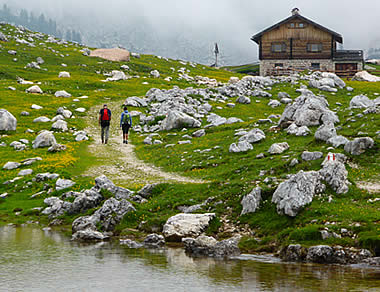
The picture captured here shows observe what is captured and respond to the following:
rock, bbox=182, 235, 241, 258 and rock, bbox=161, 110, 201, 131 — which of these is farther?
rock, bbox=161, 110, 201, 131

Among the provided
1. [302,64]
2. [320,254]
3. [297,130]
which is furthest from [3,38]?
[320,254]

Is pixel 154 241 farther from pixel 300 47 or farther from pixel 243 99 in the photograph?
pixel 300 47

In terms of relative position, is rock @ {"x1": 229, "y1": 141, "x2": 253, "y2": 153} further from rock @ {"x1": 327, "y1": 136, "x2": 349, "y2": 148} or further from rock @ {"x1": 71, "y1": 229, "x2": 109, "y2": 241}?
rock @ {"x1": 71, "y1": 229, "x2": 109, "y2": 241}

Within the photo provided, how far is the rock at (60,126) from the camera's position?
52.4 meters

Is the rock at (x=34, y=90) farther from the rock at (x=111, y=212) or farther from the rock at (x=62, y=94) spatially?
the rock at (x=111, y=212)

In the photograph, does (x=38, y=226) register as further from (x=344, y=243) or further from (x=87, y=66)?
(x=87, y=66)

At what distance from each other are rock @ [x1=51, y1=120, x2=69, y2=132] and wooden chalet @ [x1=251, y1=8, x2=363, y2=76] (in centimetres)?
6087

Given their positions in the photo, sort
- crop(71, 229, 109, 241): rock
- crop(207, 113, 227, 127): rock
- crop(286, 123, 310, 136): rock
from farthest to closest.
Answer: crop(207, 113, 227, 127): rock < crop(286, 123, 310, 136): rock < crop(71, 229, 109, 241): rock

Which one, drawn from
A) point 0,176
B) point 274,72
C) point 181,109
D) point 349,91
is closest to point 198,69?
point 274,72

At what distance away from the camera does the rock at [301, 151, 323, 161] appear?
92.4 feet

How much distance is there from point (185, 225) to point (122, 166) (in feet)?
51.6

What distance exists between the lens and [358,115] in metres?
38.6

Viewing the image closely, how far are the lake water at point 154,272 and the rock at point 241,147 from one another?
15.6 metres

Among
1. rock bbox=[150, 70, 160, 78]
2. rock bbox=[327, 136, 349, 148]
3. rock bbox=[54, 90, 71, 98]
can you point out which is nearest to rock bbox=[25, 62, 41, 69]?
rock bbox=[150, 70, 160, 78]
